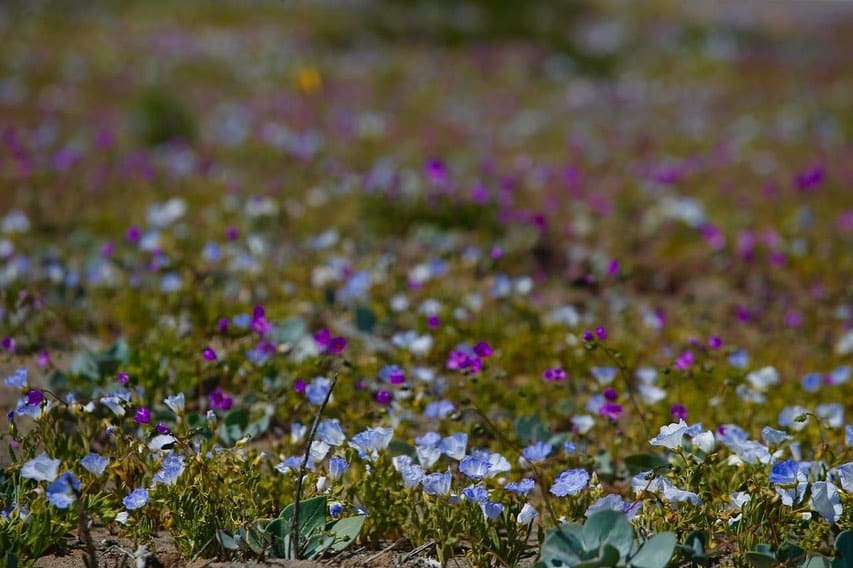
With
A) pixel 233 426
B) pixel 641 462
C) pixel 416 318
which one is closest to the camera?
pixel 641 462

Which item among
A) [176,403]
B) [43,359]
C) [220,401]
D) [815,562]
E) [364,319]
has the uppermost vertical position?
[176,403]

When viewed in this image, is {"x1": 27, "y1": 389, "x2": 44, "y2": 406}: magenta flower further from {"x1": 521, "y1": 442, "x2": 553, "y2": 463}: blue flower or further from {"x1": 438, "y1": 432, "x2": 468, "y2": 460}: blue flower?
{"x1": 521, "y1": 442, "x2": 553, "y2": 463}: blue flower

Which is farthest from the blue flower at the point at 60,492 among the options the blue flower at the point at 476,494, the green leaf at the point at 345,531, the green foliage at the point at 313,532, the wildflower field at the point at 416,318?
the blue flower at the point at 476,494

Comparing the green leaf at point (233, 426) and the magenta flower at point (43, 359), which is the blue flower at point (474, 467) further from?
the magenta flower at point (43, 359)

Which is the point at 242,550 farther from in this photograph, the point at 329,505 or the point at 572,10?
the point at 572,10

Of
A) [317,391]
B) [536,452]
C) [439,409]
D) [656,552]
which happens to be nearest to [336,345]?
[317,391]

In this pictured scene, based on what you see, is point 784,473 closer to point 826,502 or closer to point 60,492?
point 826,502

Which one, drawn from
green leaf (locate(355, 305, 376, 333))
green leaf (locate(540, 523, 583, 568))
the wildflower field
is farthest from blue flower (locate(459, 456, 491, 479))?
green leaf (locate(355, 305, 376, 333))
